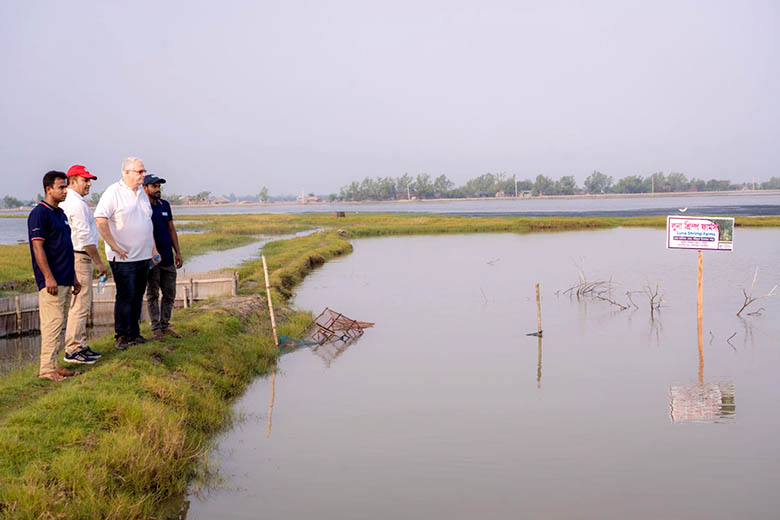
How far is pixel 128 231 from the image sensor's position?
7.57m

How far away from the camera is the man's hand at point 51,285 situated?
21.4 feet

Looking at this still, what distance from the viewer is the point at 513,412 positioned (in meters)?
9.05

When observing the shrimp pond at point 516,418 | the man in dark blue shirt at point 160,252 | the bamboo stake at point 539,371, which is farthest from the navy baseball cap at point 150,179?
the bamboo stake at point 539,371

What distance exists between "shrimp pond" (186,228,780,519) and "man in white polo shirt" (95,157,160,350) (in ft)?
7.07

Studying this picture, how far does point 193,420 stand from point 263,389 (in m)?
2.48

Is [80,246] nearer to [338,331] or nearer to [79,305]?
[79,305]

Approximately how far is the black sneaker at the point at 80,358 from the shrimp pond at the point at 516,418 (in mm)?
1804

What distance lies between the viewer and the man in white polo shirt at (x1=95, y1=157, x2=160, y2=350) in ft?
24.3

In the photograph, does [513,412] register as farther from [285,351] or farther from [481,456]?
[285,351]

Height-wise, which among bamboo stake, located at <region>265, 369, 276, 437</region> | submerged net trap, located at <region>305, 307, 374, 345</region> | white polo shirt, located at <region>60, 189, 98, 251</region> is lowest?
bamboo stake, located at <region>265, 369, 276, 437</region>

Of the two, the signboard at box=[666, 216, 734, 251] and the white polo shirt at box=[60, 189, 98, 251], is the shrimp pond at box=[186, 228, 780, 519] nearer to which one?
the signboard at box=[666, 216, 734, 251]

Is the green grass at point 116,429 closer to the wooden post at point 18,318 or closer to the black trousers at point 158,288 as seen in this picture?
the black trousers at point 158,288

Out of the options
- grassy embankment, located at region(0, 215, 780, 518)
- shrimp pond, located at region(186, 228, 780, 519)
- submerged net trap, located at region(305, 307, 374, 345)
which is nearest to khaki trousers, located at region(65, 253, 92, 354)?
grassy embankment, located at region(0, 215, 780, 518)

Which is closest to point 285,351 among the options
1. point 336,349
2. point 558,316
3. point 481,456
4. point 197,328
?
point 336,349
